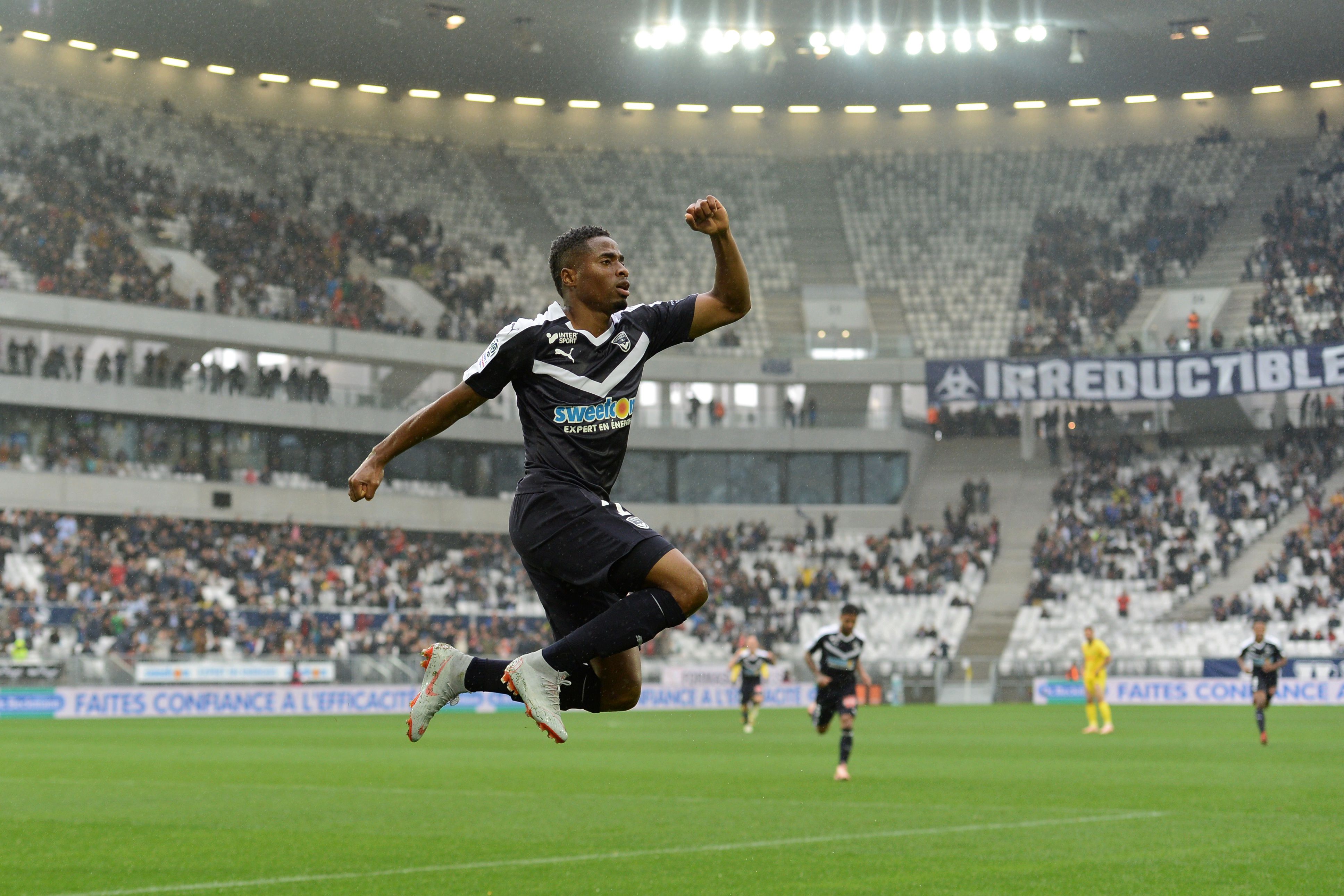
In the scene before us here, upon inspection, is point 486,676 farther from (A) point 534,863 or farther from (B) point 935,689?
(B) point 935,689

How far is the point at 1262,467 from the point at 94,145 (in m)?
44.5

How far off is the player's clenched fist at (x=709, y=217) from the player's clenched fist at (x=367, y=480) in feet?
6.00

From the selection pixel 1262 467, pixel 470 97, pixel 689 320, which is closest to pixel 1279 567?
pixel 1262 467

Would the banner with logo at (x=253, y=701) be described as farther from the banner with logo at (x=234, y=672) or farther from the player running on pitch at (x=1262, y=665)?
the player running on pitch at (x=1262, y=665)

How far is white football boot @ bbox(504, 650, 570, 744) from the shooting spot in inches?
290

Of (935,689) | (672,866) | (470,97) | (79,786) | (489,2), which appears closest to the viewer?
(672,866)

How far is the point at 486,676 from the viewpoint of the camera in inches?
311

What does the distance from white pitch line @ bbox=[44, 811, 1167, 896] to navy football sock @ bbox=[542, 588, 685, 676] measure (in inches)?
209

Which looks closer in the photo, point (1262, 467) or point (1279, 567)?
point (1279, 567)

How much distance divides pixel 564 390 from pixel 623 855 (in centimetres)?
692

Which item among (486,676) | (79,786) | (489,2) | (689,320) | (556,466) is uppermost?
(489,2)

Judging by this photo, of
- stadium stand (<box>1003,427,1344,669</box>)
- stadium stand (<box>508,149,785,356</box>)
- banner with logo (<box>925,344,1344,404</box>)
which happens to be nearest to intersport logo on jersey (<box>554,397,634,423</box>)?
stadium stand (<box>1003,427,1344,669</box>)

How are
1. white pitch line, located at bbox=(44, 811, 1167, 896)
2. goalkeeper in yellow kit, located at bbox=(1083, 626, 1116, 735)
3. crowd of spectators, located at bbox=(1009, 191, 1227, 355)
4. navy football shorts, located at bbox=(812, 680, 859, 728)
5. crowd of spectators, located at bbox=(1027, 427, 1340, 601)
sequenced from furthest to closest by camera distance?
crowd of spectators, located at bbox=(1009, 191, 1227, 355)
crowd of spectators, located at bbox=(1027, 427, 1340, 601)
goalkeeper in yellow kit, located at bbox=(1083, 626, 1116, 735)
navy football shorts, located at bbox=(812, 680, 859, 728)
white pitch line, located at bbox=(44, 811, 1167, 896)

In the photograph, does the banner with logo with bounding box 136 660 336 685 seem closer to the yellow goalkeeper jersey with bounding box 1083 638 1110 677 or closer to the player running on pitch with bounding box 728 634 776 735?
the player running on pitch with bounding box 728 634 776 735
